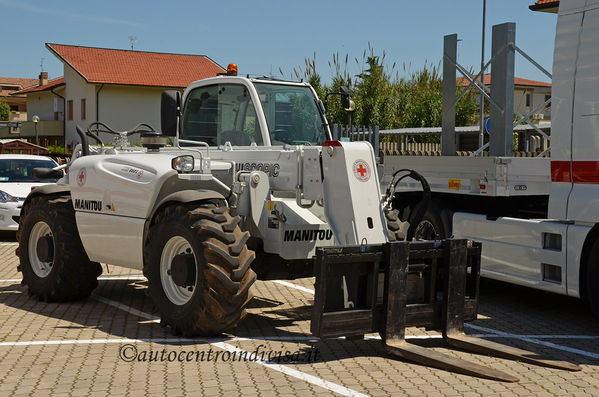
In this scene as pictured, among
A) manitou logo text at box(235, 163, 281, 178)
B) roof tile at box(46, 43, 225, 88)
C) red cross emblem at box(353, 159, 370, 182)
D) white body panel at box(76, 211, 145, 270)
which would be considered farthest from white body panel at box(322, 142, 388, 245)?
roof tile at box(46, 43, 225, 88)

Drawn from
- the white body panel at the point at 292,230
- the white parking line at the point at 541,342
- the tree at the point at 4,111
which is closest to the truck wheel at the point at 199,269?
the white body panel at the point at 292,230

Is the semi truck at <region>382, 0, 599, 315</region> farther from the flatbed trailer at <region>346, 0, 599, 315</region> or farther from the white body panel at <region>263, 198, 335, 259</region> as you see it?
the white body panel at <region>263, 198, 335, 259</region>

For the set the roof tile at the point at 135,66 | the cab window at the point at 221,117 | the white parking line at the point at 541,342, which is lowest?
the white parking line at the point at 541,342

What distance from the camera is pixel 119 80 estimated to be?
53.3 metres

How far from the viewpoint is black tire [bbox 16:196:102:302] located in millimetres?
9273

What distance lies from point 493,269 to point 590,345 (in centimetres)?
197

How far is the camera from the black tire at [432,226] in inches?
407

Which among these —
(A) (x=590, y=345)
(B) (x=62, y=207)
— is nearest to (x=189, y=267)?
(B) (x=62, y=207)

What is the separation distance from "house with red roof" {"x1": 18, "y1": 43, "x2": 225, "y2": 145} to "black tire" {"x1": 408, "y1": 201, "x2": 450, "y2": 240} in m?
43.6

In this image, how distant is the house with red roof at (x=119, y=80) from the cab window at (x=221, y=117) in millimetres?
44147

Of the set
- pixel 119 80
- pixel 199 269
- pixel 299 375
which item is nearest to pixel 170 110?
pixel 199 269

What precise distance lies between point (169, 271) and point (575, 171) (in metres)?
4.07

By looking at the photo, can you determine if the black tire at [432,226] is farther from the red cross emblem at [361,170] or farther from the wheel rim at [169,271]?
the wheel rim at [169,271]

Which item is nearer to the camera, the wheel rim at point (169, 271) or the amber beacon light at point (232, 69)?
the wheel rim at point (169, 271)
